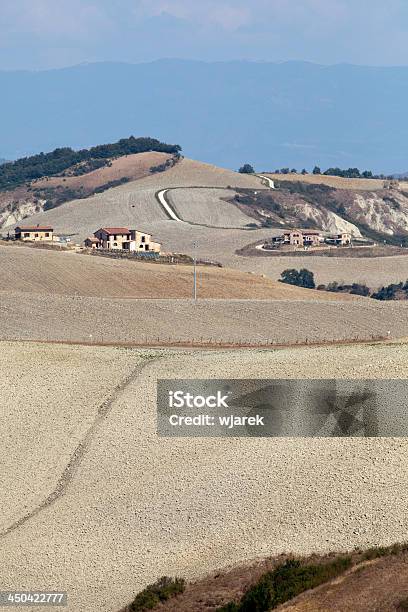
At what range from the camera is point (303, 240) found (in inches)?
6718

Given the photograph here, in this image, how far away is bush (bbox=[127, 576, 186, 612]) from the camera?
1328 inches

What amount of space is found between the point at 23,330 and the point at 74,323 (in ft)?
12.0

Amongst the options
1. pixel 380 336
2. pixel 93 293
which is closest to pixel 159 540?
pixel 380 336

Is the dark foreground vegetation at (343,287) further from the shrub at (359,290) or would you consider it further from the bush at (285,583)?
the bush at (285,583)

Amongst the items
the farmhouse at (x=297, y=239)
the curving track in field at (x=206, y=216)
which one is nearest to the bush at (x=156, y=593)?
the farmhouse at (x=297, y=239)

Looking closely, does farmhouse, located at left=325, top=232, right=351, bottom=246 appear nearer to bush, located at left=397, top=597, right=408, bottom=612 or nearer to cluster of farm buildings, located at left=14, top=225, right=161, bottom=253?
cluster of farm buildings, located at left=14, top=225, right=161, bottom=253

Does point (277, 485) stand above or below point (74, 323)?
below

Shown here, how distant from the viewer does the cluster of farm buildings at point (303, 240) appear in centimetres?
16875

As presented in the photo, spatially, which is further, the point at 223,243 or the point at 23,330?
the point at 223,243

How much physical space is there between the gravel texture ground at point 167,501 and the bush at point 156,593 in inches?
26.2

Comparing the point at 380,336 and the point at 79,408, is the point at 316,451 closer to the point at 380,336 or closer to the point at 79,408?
the point at 79,408

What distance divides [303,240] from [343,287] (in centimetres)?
3062

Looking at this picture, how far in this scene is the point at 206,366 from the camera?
188 ft

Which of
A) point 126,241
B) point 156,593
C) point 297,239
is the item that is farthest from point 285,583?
point 297,239
